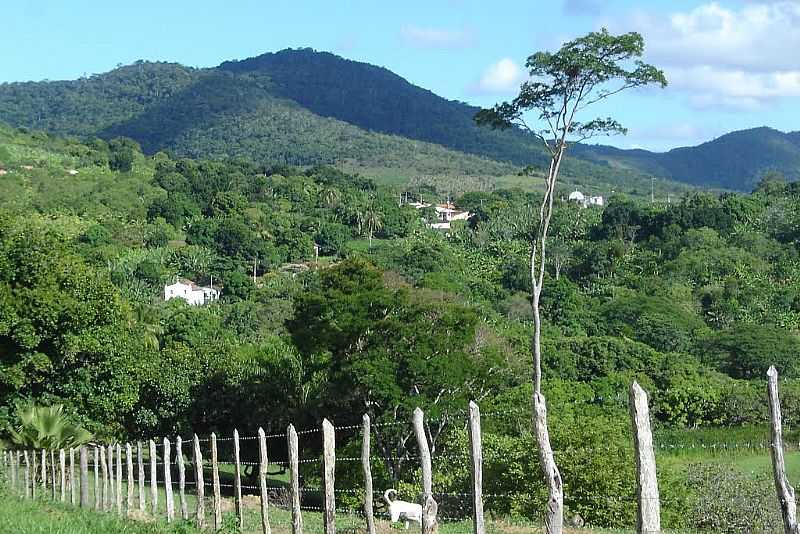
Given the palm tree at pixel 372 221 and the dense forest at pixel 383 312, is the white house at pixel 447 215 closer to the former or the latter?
the dense forest at pixel 383 312

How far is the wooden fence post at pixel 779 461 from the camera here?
6.67 metres

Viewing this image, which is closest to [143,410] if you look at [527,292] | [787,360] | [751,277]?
[787,360]

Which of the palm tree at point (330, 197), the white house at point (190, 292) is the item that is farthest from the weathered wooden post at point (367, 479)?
the palm tree at point (330, 197)

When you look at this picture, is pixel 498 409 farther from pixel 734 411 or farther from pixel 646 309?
pixel 646 309

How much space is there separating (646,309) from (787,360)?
40.7 feet

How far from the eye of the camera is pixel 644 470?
22.7 feet

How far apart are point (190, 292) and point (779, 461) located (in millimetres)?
87241

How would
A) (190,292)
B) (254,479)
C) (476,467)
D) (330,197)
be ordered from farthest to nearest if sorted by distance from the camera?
1. (330,197)
2. (190,292)
3. (254,479)
4. (476,467)

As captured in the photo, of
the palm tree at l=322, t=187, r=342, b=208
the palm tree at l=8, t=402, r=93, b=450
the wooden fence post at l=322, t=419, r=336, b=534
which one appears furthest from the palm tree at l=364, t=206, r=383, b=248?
the wooden fence post at l=322, t=419, r=336, b=534

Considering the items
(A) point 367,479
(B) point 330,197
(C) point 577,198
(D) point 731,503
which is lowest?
(D) point 731,503

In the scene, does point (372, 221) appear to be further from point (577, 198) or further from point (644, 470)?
point (644, 470)

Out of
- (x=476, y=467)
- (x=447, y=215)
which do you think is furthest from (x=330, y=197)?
(x=476, y=467)

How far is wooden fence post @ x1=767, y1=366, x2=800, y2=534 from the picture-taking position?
6672 millimetres

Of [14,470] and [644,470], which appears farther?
[14,470]
